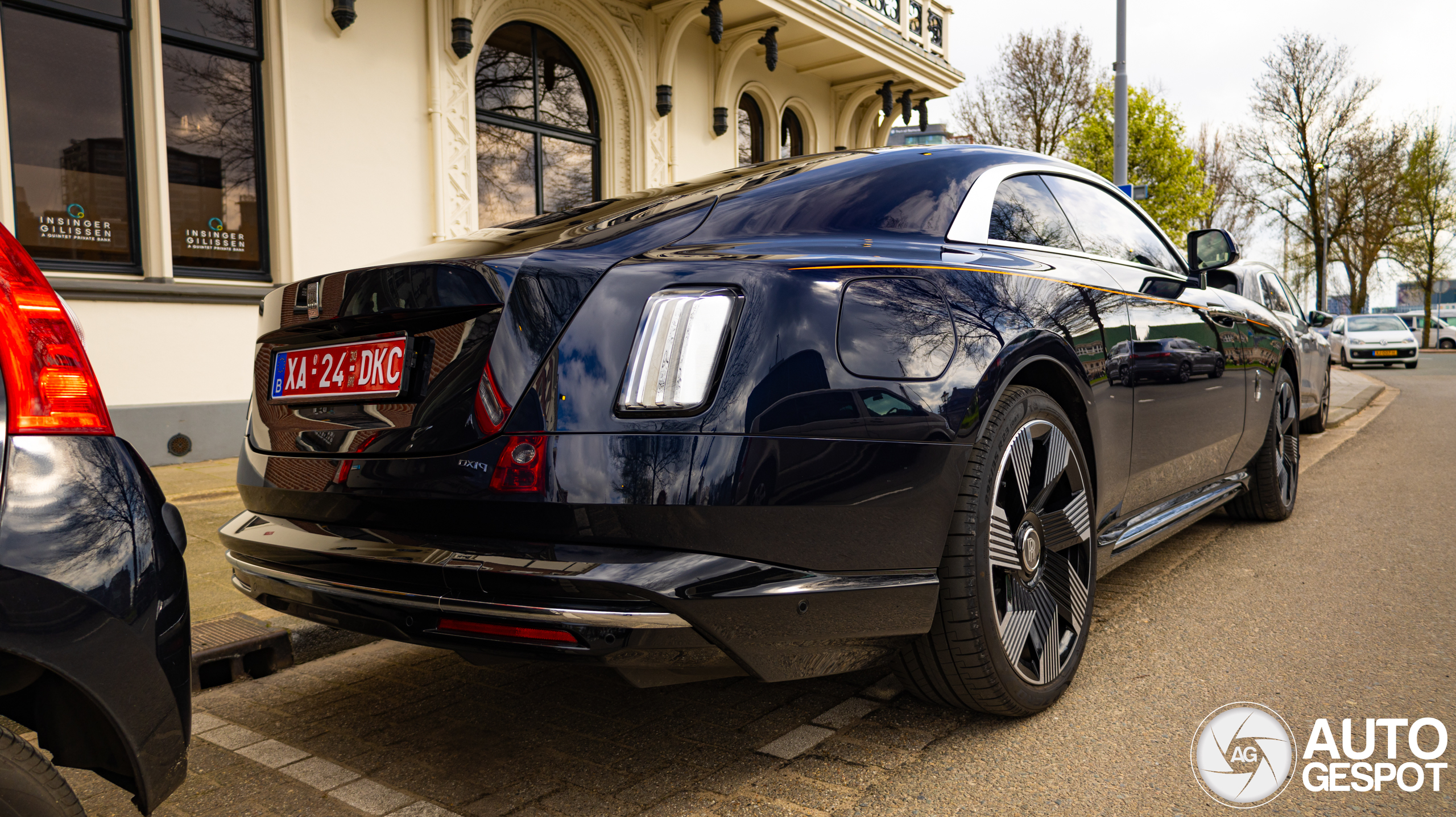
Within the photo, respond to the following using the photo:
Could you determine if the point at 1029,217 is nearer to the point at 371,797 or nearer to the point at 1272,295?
the point at 371,797

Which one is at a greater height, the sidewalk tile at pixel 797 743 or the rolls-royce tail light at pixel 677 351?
the rolls-royce tail light at pixel 677 351

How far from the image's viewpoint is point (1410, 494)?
19.0ft

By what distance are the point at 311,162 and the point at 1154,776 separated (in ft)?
23.8

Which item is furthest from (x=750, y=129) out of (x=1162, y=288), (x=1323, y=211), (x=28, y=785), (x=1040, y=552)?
(x=1323, y=211)

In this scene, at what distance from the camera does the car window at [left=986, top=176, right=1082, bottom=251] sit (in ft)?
9.02

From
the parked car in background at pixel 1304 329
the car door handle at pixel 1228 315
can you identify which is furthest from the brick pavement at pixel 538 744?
the parked car in background at pixel 1304 329

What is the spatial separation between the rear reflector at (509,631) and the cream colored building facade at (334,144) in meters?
3.47

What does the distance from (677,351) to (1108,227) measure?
2264 mm

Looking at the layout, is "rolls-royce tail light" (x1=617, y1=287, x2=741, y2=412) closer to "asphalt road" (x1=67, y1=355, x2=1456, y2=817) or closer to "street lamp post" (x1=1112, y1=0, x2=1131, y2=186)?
"asphalt road" (x1=67, y1=355, x2=1456, y2=817)

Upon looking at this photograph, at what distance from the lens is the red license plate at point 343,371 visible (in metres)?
Answer: 2.03

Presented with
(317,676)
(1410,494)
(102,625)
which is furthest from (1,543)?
(1410,494)

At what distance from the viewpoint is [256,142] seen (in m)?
7.31

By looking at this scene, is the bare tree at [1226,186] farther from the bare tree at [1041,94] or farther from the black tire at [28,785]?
the black tire at [28,785]

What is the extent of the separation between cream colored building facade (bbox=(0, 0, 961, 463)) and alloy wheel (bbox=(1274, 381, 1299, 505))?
14.0 feet
